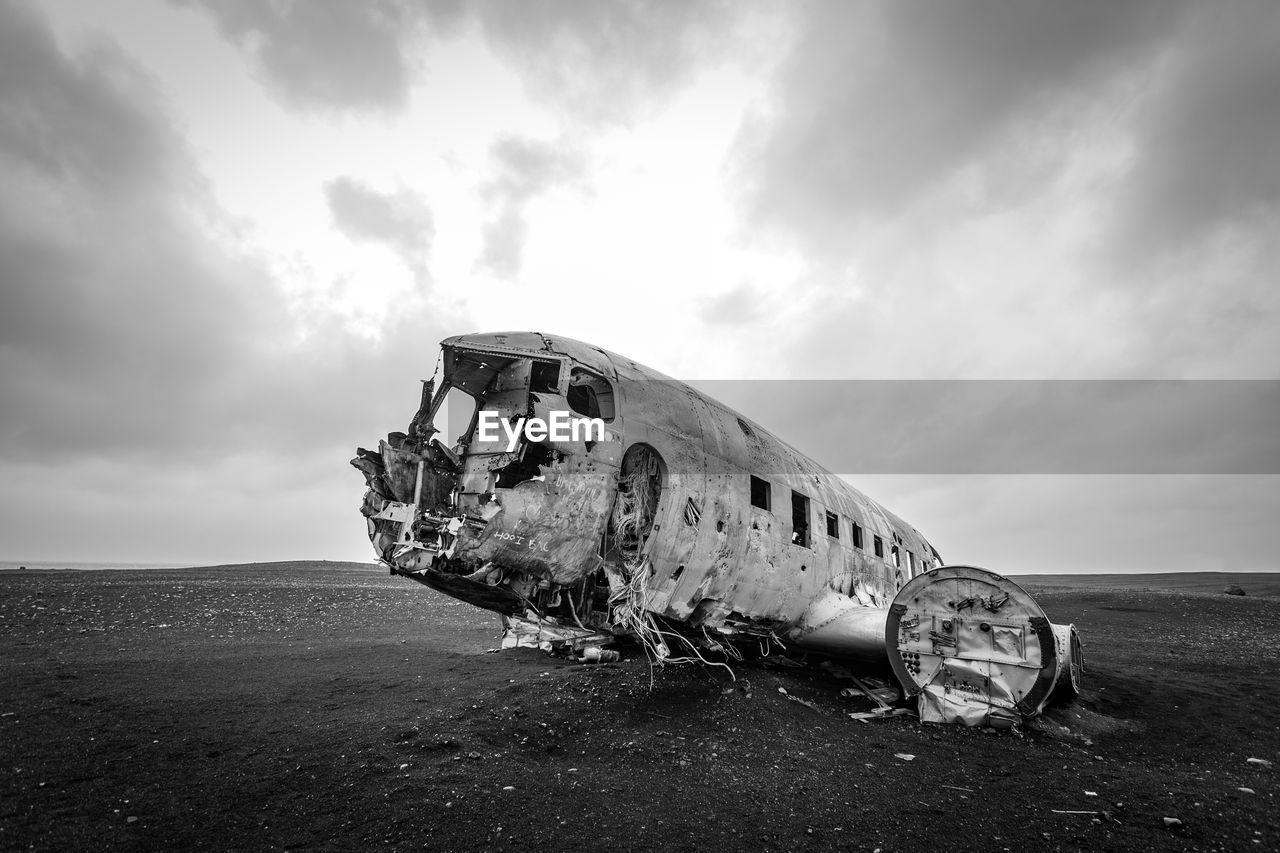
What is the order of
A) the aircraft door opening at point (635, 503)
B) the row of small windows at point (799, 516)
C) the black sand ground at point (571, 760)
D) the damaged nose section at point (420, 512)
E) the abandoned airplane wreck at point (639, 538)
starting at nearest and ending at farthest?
the black sand ground at point (571, 760)
the damaged nose section at point (420, 512)
the abandoned airplane wreck at point (639, 538)
the aircraft door opening at point (635, 503)
the row of small windows at point (799, 516)

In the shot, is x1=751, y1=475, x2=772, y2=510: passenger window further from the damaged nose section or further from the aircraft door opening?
the damaged nose section

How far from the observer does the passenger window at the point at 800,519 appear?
10.0 m

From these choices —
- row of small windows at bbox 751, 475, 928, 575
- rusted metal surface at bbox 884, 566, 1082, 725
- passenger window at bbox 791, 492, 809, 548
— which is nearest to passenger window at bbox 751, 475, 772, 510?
row of small windows at bbox 751, 475, 928, 575

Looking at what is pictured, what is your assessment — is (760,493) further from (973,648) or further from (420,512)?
(420,512)

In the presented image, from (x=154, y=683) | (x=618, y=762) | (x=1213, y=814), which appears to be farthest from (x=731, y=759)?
(x=154, y=683)

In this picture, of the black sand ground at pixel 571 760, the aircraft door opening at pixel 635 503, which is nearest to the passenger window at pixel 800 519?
the black sand ground at pixel 571 760

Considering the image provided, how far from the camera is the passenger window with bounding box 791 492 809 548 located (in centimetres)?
1002

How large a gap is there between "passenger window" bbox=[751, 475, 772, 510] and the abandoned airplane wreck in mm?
36

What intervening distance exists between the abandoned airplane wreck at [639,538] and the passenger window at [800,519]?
116mm

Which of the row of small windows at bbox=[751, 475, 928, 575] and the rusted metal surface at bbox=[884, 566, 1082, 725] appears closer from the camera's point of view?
the rusted metal surface at bbox=[884, 566, 1082, 725]

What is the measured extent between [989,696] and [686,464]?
5189mm

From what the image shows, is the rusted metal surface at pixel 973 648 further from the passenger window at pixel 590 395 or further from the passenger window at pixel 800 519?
the passenger window at pixel 590 395

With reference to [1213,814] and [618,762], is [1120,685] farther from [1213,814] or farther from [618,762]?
[618,762]

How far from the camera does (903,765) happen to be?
6.88m
